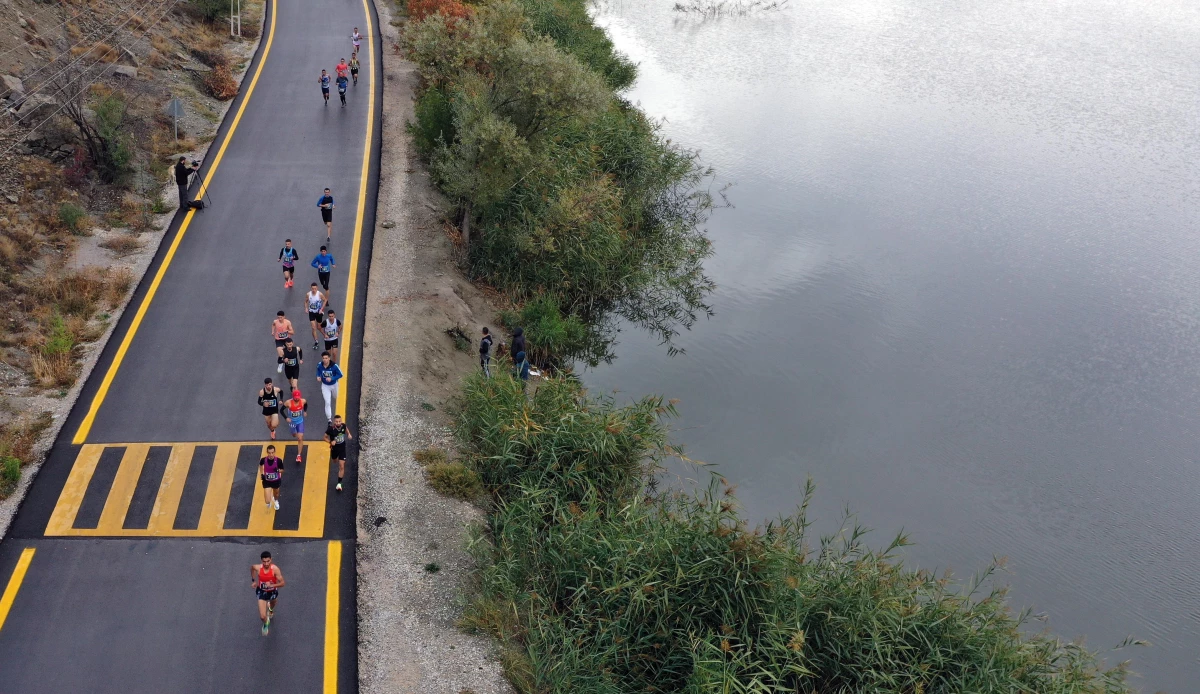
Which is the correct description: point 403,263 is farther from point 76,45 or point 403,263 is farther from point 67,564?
point 76,45

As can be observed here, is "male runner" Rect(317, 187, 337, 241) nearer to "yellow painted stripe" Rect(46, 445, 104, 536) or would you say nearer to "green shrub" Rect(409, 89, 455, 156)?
"green shrub" Rect(409, 89, 455, 156)

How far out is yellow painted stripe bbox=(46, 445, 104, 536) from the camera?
48.7 feet

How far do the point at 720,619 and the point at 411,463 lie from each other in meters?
6.71

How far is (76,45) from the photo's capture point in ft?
104

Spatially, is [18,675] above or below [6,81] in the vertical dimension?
below

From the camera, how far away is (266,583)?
13000 mm

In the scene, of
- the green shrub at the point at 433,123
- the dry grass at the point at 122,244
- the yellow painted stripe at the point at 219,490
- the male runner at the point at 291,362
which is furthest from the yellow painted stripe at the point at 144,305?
the green shrub at the point at 433,123

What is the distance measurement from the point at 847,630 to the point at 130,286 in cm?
1885

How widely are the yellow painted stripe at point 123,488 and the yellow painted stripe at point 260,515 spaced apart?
2.15 meters

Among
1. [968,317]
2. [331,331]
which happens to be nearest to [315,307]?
[331,331]

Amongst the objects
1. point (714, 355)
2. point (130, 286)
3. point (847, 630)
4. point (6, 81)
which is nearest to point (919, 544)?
point (847, 630)

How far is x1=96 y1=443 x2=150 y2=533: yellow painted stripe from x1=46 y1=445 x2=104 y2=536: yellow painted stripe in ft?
1.49

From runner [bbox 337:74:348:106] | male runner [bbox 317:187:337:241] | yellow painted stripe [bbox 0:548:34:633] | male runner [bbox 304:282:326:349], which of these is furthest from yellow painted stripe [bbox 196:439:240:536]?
runner [bbox 337:74:348:106]

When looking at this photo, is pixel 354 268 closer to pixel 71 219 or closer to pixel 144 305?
pixel 144 305
